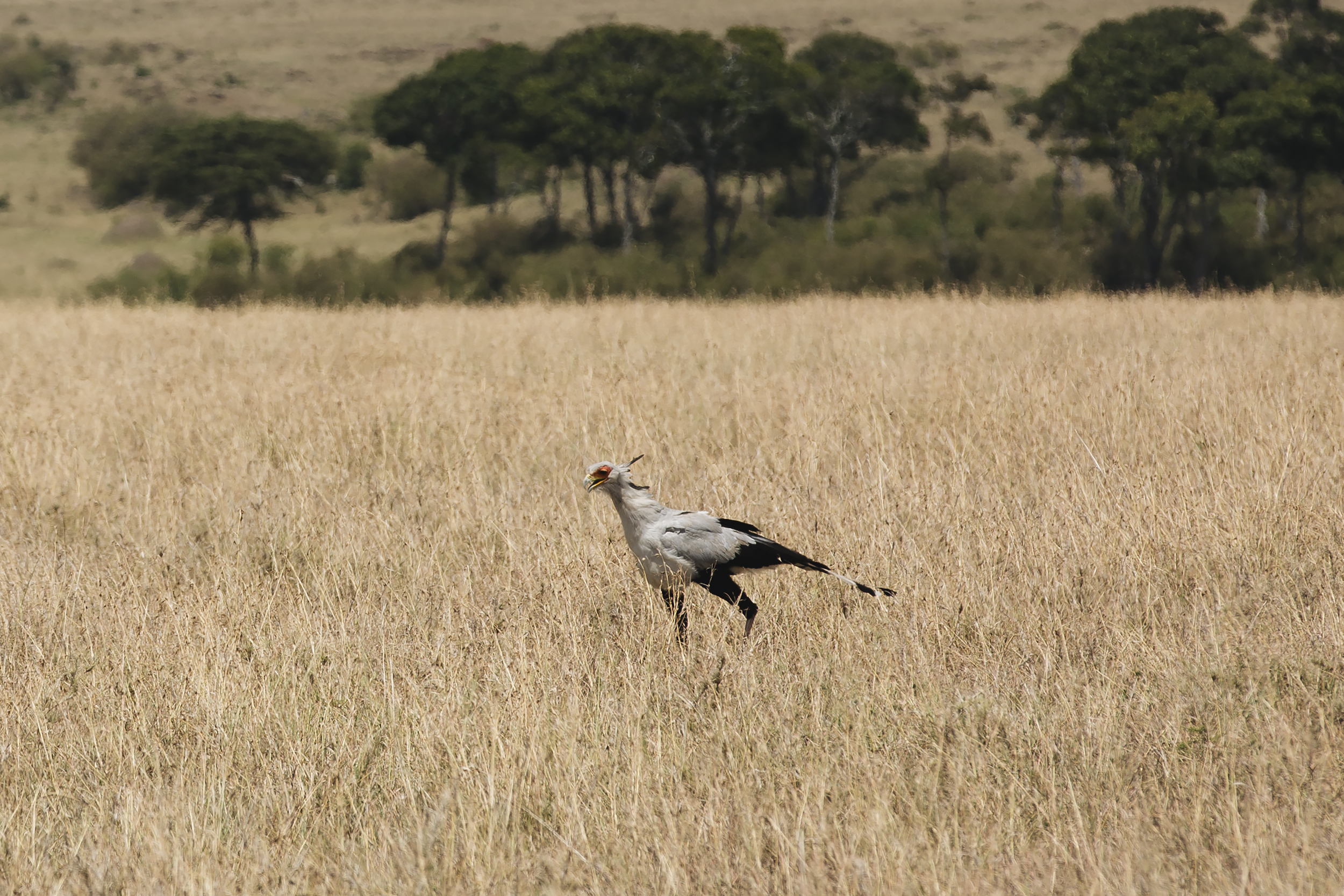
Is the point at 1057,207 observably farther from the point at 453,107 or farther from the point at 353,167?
the point at 353,167

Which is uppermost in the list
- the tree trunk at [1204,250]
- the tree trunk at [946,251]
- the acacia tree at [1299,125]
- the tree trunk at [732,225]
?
the acacia tree at [1299,125]

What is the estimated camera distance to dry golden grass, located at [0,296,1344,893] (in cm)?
273

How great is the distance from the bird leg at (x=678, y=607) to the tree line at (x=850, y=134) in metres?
27.8

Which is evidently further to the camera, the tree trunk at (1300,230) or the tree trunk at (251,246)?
the tree trunk at (251,246)

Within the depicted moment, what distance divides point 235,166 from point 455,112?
315 inches

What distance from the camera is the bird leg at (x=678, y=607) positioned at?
4023 millimetres

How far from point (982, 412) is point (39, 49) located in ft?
359

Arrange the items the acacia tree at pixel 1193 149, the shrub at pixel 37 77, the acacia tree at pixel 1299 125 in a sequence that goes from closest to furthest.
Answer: the acacia tree at pixel 1299 125 → the acacia tree at pixel 1193 149 → the shrub at pixel 37 77

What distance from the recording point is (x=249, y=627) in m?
4.29

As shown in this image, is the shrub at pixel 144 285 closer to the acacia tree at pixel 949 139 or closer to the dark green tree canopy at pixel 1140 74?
the acacia tree at pixel 949 139

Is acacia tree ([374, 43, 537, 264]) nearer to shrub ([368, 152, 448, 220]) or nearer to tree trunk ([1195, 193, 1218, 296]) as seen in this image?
shrub ([368, 152, 448, 220])

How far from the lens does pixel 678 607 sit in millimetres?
4086

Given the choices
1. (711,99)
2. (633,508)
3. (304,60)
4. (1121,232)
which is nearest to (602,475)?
(633,508)

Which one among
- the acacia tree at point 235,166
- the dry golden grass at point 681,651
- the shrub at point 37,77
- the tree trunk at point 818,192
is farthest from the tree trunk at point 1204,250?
the shrub at point 37,77
